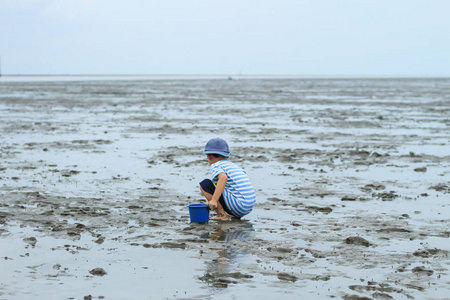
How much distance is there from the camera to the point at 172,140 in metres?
18.6

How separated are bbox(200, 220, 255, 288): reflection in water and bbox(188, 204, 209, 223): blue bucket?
24cm

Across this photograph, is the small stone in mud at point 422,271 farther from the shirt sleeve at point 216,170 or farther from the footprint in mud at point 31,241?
the footprint in mud at point 31,241

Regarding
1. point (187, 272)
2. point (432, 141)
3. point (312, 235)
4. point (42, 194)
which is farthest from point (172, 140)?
point (187, 272)

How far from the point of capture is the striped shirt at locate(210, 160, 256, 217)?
8.45m

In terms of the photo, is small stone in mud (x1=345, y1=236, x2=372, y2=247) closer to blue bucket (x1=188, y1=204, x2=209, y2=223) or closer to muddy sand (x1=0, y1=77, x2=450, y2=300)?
muddy sand (x1=0, y1=77, x2=450, y2=300)

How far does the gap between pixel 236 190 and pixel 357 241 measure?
1.94 m

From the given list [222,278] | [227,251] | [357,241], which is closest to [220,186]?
[227,251]

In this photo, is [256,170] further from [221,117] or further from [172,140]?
[221,117]

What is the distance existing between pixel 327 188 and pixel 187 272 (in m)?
5.28

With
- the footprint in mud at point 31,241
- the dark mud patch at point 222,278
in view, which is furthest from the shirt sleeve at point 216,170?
the dark mud patch at point 222,278

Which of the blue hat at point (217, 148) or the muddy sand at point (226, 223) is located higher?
the blue hat at point (217, 148)

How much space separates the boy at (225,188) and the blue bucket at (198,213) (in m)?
0.10

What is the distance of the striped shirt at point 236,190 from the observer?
8.45 meters

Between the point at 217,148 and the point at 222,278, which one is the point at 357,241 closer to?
the point at 222,278
